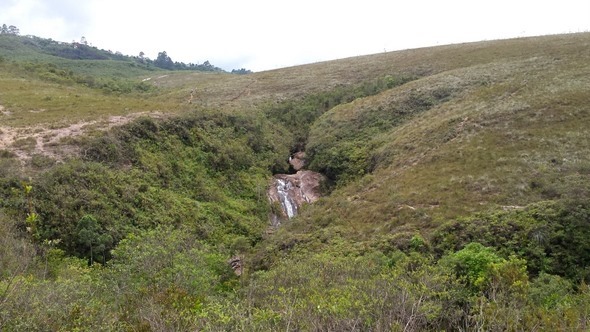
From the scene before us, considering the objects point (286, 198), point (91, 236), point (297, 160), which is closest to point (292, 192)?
point (286, 198)

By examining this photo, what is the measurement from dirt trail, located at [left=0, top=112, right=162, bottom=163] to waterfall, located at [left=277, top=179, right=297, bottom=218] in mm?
14438

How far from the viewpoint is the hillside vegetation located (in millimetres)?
11883

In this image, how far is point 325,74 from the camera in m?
68.3

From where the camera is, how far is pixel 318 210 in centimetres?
2889

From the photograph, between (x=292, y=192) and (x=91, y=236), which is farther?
(x=292, y=192)

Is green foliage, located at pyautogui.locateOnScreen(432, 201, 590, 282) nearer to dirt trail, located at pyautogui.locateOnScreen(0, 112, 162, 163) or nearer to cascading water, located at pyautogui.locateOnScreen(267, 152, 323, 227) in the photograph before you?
cascading water, located at pyautogui.locateOnScreen(267, 152, 323, 227)

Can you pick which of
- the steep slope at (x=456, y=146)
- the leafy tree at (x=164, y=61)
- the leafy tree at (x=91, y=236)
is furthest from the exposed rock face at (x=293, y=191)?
the leafy tree at (x=164, y=61)

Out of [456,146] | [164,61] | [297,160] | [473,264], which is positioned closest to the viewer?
[473,264]

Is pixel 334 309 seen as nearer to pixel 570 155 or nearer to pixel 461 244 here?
pixel 461 244

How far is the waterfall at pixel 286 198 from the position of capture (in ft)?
115

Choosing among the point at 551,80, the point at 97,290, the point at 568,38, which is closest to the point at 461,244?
the point at 97,290

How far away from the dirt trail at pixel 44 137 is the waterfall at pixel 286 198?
1444 centimetres

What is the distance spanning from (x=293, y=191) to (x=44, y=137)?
2003cm

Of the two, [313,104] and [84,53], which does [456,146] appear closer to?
[313,104]
